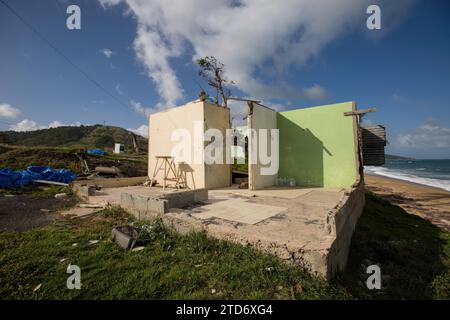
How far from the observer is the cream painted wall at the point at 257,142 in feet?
25.7

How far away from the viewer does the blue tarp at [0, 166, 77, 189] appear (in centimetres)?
789

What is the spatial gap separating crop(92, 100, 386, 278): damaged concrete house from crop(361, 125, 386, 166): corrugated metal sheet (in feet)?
0.11

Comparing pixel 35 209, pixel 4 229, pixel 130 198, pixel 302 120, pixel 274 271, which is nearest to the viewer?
pixel 274 271

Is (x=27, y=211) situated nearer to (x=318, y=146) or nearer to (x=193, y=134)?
(x=193, y=134)

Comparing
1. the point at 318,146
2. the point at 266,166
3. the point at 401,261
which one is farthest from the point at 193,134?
the point at 401,261

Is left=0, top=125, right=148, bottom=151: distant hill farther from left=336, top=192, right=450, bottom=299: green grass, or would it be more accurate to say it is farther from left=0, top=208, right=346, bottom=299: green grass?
left=336, top=192, right=450, bottom=299: green grass

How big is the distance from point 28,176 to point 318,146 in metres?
12.5

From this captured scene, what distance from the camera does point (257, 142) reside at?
836cm

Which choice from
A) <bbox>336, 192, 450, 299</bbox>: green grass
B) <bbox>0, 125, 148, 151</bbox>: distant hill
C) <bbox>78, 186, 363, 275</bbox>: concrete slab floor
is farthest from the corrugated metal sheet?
<bbox>0, 125, 148, 151</bbox>: distant hill

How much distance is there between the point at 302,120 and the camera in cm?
933
